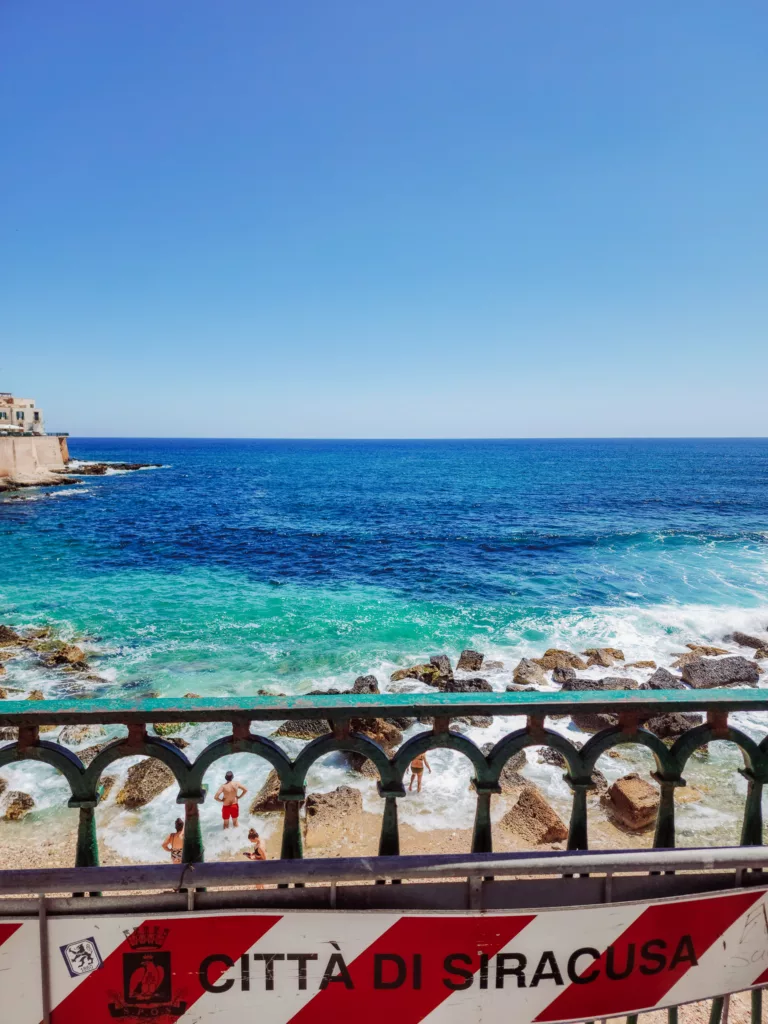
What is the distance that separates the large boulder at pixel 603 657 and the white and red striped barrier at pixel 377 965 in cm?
1578

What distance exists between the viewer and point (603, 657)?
55.0 ft

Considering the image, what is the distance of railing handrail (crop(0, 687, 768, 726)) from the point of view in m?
2.03

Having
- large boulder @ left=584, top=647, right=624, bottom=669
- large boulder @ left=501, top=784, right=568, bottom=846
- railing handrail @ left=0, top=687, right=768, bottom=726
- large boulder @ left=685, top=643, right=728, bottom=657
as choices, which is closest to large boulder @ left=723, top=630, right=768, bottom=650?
large boulder @ left=685, top=643, right=728, bottom=657

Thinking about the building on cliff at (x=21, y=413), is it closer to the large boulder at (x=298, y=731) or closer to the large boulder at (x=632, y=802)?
the large boulder at (x=298, y=731)

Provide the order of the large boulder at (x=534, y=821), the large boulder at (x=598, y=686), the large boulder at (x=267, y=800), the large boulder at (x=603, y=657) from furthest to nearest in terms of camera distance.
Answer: the large boulder at (x=603, y=657) → the large boulder at (x=598, y=686) → the large boulder at (x=267, y=800) → the large boulder at (x=534, y=821)

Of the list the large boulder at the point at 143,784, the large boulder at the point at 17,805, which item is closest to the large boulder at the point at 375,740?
the large boulder at the point at 143,784

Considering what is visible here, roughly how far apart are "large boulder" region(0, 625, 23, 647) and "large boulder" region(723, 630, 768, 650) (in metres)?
23.7

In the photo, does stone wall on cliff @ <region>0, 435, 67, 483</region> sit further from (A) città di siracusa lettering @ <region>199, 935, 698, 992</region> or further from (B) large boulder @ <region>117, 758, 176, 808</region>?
(A) città di siracusa lettering @ <region>199, 935, 698, 992</region>

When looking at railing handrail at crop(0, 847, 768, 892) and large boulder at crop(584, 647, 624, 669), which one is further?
large boulder at crop(584, 647, 624, 669)

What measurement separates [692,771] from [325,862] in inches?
448

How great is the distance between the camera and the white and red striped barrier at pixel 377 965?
188cm

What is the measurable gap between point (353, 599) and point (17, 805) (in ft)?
47.9

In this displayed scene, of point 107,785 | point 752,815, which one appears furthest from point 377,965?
point 107,785

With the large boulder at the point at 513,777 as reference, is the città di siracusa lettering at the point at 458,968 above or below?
above
